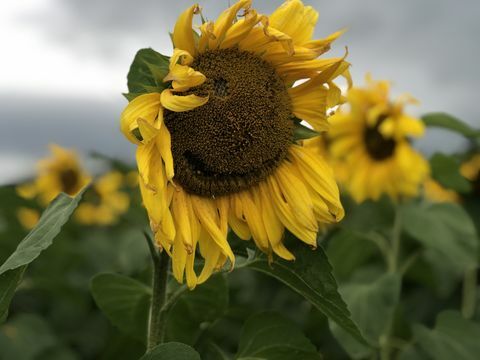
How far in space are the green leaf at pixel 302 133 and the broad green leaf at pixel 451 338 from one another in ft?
3.33

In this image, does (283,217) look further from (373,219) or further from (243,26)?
(373,219)

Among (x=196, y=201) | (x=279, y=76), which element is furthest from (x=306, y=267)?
(x=279, y=76)

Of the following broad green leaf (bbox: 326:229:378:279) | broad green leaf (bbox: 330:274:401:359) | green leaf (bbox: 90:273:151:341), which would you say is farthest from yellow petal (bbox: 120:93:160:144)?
broad green leaf (bbox: 326:229:378:279)

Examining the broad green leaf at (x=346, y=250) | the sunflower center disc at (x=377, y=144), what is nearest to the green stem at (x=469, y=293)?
the broad green leaf at (x=346, y=250)

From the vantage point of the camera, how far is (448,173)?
263 centimetres

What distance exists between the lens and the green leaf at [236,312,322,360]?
4.95 feet

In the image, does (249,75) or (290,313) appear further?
(290,313)

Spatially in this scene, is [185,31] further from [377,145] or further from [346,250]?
[377,145]

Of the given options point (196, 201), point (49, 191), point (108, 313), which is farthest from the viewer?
point (49, 191)

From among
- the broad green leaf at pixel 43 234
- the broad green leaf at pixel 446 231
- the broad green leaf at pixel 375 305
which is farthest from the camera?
the broad green leaf at pixel 446 231

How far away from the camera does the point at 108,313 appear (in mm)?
1681

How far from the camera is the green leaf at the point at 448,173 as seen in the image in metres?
2.59

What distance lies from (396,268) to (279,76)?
5.03 ft

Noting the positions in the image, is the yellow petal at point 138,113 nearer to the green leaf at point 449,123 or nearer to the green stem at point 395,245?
the green leaf at point 449,123
